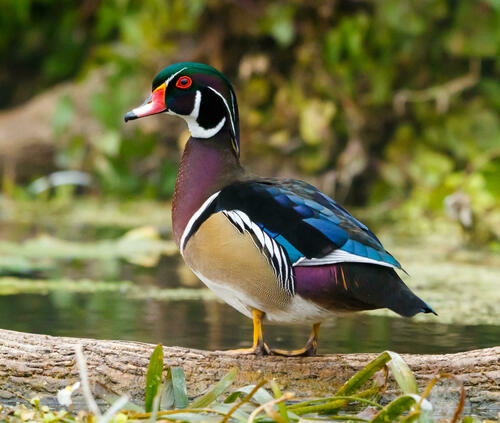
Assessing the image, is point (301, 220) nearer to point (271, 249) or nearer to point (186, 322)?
point (271, 249)

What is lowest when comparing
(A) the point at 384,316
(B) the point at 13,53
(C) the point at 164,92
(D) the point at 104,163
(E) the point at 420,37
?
(A) the point at 384,316

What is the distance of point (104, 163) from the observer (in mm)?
7730

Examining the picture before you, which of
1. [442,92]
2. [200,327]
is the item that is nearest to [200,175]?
[200,327]

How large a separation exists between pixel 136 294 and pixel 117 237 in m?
1.91

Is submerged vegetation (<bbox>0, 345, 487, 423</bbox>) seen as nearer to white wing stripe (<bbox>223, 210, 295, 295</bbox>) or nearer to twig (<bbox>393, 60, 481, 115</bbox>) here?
white wing stripe (<bbox>223, 210, 295, 295</bbox>)

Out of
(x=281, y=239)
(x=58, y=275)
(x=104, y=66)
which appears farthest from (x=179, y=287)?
(x=104, y=66)

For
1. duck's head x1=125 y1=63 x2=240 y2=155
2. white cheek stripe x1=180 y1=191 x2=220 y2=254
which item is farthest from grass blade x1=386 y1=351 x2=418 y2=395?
duck's head x1=125 y1=63 x2=240 y2=155

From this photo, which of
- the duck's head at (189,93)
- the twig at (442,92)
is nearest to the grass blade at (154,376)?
the duck's head at (189,93)

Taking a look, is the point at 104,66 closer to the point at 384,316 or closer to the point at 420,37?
the point at 420,37

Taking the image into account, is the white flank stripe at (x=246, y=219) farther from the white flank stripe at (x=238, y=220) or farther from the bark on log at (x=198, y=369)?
the bark on log at (x=198, y=369)

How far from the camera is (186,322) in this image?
3652mm

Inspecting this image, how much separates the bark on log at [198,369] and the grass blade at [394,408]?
394mm

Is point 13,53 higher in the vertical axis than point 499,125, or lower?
higher

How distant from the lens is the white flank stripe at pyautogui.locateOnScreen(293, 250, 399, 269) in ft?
7.64
